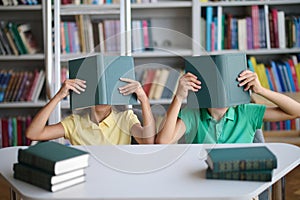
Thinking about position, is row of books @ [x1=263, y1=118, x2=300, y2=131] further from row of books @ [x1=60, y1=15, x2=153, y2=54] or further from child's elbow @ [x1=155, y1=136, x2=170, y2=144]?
child's elbow @ [x1=155, y1=136, x2=170, y2=144]

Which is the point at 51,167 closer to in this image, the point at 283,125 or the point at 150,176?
the point at 150,176

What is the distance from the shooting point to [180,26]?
3680mm

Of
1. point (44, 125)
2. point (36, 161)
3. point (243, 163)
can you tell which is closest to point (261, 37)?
point (44, 125)

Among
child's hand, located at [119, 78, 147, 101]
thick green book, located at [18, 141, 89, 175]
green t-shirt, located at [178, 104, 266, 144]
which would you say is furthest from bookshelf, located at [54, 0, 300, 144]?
thick green book, located at [18, 141, 89, 175]

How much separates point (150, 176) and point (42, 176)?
30 centimetres

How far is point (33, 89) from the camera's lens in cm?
356

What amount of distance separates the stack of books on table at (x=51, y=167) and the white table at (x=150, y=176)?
2cm

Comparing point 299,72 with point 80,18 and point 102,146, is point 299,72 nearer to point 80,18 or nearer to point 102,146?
point 80,18

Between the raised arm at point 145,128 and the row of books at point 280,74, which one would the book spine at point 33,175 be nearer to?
the raised arm at point 145,128

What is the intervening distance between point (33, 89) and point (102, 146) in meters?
1.78

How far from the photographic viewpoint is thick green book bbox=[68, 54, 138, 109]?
1820 millimetres

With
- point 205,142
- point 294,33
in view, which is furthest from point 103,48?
point 205,142

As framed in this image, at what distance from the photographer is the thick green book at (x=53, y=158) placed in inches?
55.8

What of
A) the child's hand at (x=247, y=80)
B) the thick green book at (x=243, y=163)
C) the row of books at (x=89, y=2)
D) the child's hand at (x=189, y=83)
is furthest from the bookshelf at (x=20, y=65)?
the thick green book at (x=243, y=163)
